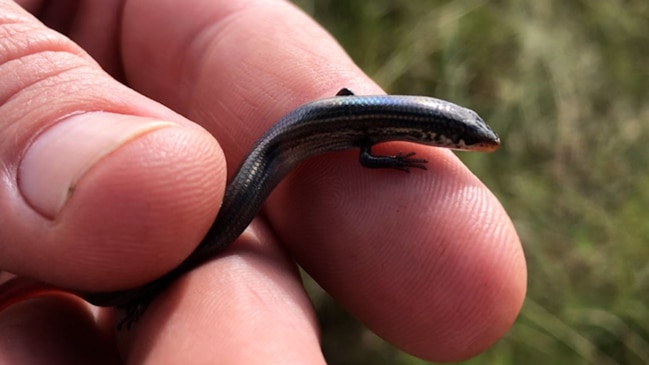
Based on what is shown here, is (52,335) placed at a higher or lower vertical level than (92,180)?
lower

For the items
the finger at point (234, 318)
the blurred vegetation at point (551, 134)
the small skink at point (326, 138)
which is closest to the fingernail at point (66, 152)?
the finger at point (234, 318)

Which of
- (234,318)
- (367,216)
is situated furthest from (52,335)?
(367,216)

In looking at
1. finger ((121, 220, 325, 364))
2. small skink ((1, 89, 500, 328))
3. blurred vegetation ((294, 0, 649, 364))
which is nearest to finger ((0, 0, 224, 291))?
finger ((121, 220, 325, 364))

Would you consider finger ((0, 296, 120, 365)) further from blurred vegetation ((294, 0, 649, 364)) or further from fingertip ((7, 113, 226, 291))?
blurred vegetation ((294, 0, 649, 364))

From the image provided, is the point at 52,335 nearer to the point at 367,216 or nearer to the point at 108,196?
the point at 108,196

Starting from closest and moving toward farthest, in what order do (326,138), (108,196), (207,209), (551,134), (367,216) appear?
(108,196), (207,209), (367,216), (326,138), (551,134)

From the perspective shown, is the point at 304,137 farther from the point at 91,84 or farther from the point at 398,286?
the point at 91,84
